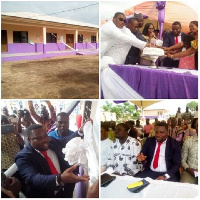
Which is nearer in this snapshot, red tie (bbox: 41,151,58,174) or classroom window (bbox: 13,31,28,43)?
classroom window (bbox: 13,31,28,43)

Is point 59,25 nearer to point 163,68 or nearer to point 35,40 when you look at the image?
point 35,40

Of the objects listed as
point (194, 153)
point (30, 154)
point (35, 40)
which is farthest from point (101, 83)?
point (194, 153)

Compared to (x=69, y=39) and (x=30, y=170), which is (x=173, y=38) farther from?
(x=30, y=170)

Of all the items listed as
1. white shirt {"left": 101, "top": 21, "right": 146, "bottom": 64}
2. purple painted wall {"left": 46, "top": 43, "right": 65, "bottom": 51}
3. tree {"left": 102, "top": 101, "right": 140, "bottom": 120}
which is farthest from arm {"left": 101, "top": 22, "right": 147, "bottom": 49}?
tree {"left": 102, "top": 101, "right": 140, "bottom": 120}

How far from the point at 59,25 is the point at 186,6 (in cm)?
112

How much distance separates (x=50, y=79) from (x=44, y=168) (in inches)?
31.2

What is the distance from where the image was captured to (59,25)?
2486 mm

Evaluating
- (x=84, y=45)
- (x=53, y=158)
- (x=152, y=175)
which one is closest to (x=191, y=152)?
(x=152, y=175)

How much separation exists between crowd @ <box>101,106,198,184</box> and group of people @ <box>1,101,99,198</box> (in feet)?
0.86

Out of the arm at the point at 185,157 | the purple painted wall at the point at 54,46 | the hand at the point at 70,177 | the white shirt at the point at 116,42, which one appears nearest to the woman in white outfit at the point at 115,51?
the white shirt at the point at 116,42

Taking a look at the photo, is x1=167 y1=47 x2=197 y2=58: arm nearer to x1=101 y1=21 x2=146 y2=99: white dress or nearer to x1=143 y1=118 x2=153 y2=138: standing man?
x1=101 y1=21 x2=146 y2=99: white dress

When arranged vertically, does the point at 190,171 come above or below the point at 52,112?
below

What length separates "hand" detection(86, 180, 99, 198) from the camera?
8.37 ft

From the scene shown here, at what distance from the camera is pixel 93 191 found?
8.45 feet
